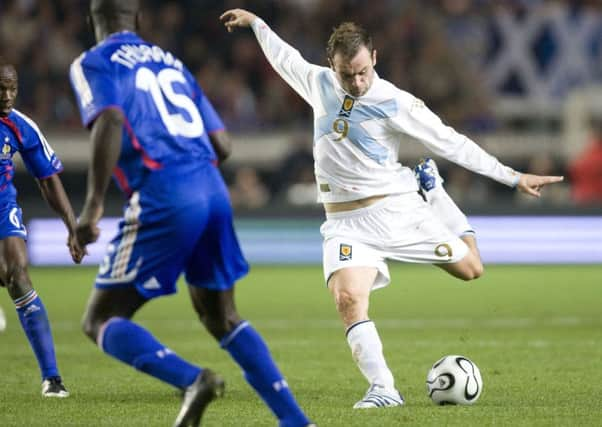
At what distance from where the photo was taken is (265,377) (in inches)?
220

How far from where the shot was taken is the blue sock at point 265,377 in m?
5.58

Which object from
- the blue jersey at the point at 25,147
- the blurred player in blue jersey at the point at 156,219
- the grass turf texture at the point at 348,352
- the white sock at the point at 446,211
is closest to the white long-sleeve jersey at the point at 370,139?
the white sock at the point at 446,211

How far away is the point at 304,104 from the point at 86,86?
632 inches

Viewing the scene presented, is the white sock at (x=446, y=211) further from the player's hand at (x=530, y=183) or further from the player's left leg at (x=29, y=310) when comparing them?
the player's left leg at (x=29, y=310)

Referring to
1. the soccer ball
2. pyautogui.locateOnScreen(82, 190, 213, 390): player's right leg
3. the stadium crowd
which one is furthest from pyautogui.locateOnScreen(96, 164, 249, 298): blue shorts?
the stadium crowd

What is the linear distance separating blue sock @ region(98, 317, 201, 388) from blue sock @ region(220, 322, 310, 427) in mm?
249

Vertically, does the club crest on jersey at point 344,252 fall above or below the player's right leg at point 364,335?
above

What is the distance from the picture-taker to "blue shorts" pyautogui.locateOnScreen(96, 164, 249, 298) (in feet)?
18.0

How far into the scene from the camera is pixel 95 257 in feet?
60.0

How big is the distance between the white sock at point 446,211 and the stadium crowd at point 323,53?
1144 cm

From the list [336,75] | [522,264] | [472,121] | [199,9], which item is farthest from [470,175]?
[336,75]

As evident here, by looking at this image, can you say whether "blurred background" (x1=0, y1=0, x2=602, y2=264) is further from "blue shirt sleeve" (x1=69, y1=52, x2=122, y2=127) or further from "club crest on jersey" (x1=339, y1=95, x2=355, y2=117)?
"blue shirt sleeve" (x1=69, y1=52, x2=122, y2=127)

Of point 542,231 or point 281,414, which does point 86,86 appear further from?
point 542,231

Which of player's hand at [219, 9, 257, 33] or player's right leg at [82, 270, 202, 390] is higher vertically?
player's hand at [219, 9, 257, 33]
